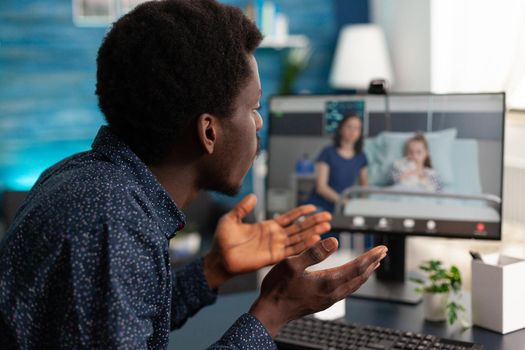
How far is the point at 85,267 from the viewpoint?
0.93m

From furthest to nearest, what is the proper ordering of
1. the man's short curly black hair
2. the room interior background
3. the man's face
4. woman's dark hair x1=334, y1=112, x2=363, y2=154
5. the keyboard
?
the room interior background < woman's dark hair x1=334, y1=112, x2=363, y2=154 < the keyboard < the man's face < the man's short curly black hair

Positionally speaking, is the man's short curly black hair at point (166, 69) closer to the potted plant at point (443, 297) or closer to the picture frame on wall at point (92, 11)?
the potted plant at point (443, 297)

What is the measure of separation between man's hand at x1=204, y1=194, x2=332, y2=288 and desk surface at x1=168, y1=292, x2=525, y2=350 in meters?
0.10

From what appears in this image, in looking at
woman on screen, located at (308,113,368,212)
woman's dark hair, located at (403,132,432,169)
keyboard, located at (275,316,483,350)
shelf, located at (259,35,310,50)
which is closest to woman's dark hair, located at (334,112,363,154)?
woman on screen, located at (308,113,368,212)

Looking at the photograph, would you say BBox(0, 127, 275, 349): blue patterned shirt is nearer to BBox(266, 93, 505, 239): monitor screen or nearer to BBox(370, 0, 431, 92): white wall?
BBox(266, 93, 505, 239): monitor screen

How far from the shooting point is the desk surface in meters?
1.37

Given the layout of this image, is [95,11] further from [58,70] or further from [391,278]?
[391,278]

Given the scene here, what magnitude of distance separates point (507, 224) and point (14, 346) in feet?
8.13

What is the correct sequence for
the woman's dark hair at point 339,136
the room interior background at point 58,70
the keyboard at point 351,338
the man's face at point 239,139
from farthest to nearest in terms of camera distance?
the room interior background at point 58,70
the woman's dark hair at point 339,136
the keyboard at point 351,338
the man's face at point 239,139

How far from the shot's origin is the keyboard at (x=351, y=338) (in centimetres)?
127

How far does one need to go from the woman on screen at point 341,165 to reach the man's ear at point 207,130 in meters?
0.65

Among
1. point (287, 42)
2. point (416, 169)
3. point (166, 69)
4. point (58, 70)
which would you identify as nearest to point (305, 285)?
point (166, 69)

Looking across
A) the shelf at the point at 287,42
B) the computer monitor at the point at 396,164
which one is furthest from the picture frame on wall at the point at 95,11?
the computer monitor at the point at 396,164

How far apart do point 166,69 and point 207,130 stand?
0.44 feet
